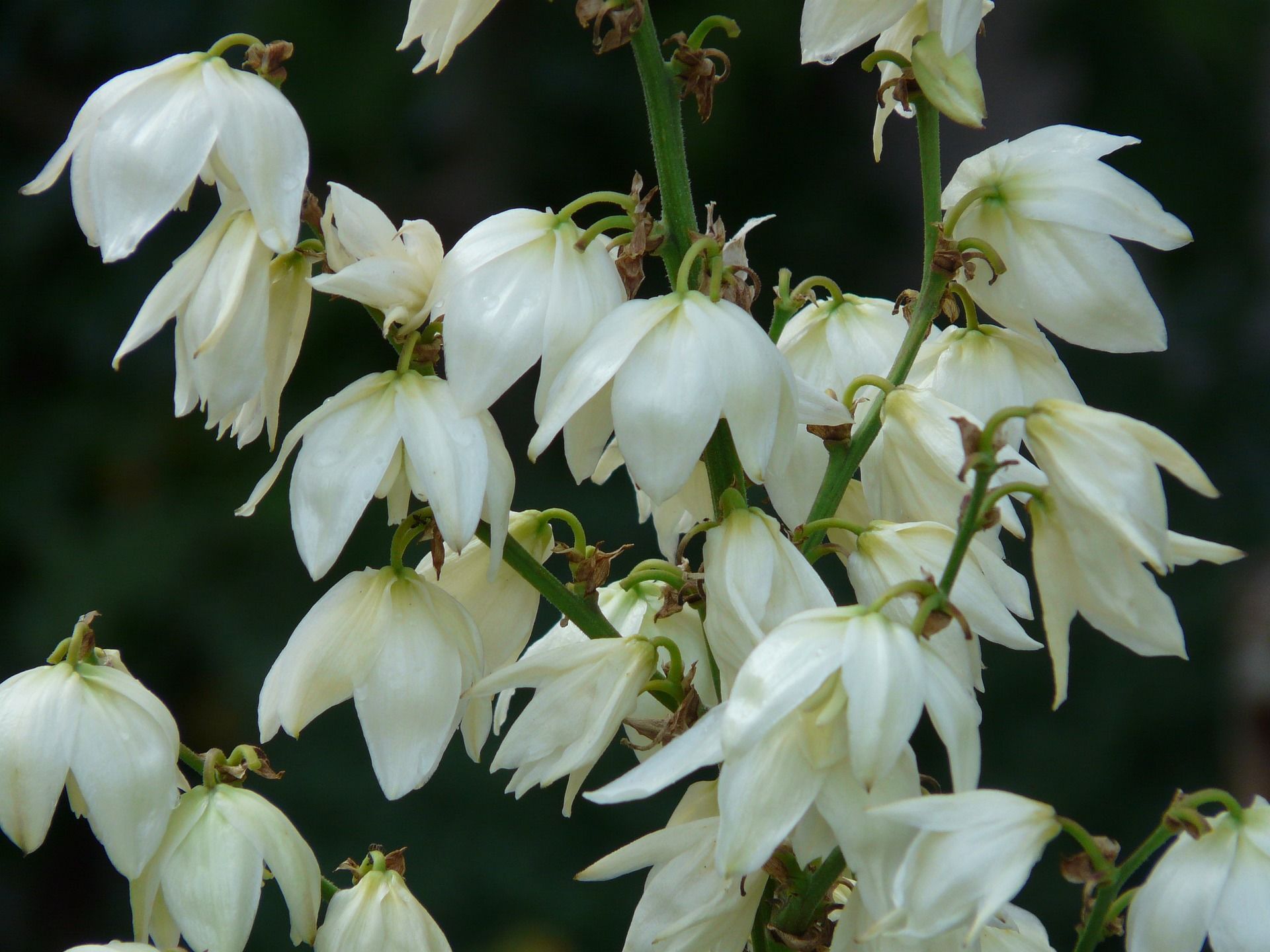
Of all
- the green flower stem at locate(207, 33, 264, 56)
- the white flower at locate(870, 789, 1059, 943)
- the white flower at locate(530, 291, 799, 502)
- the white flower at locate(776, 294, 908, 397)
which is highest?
the green flower stem at locate(207, 33, 264, 56)

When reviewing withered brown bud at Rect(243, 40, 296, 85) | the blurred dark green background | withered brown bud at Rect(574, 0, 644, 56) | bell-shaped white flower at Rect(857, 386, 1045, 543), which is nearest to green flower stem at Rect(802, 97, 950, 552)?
bell-shaped white flower at Rect(857, 386, 1045, 543)

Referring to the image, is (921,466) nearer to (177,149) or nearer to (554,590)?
(554,590)

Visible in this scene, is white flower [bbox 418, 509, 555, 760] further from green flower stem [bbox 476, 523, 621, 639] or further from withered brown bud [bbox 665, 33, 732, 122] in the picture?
withered brown bud [bbox 665, 33, 732, 122]

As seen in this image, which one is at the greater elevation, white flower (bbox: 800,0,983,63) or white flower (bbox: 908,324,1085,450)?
white flower (bbox: 800,0,983,63)

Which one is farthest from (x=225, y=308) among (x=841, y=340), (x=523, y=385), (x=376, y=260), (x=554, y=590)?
(x=523, y=385)

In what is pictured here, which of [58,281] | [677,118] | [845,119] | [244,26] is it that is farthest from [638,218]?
[845,119]

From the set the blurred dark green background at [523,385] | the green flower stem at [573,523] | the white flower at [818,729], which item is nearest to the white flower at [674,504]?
the green flower stem at [573,523]

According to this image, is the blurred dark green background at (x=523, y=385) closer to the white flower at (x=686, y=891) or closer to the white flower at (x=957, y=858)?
the white flower at (x=686, y=891)
